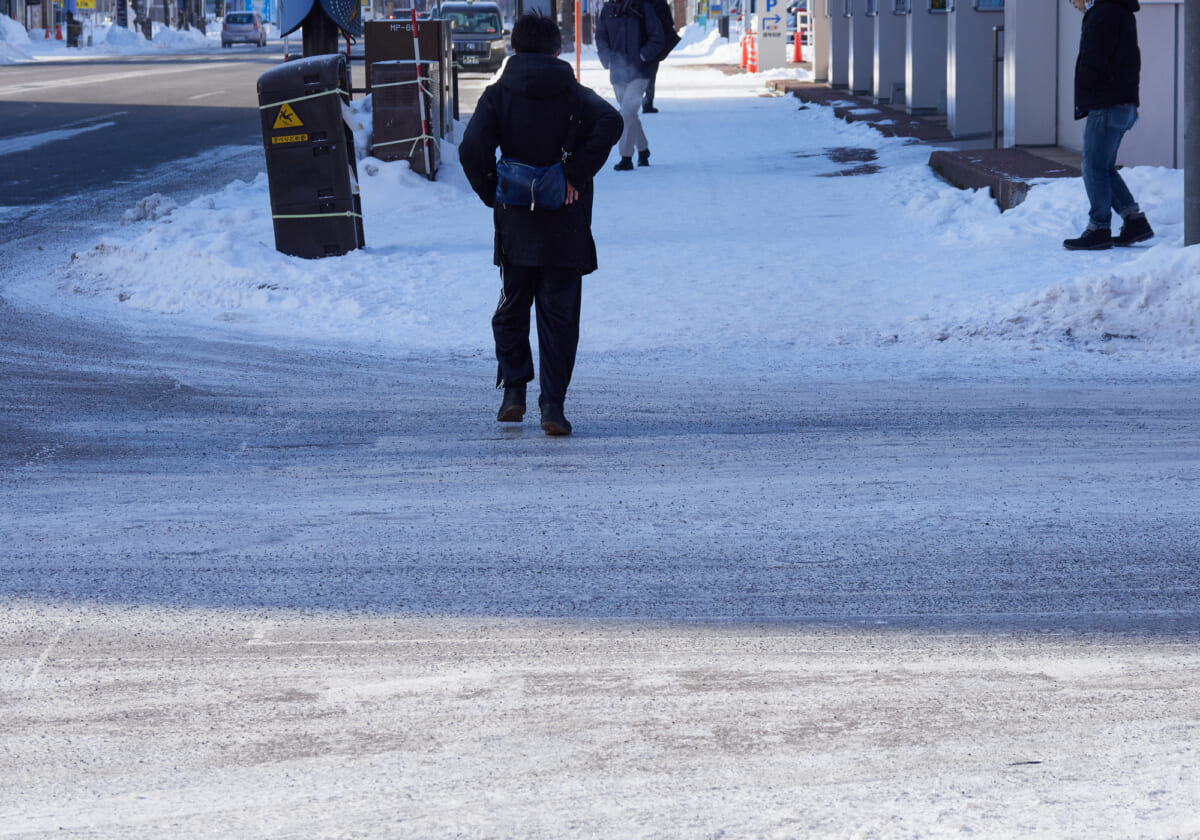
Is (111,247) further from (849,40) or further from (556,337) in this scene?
(849,40)

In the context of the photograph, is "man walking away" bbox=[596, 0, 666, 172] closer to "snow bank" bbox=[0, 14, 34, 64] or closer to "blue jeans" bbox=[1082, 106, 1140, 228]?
"blue jeans" bbox=[1082, 106, 1140, 228]

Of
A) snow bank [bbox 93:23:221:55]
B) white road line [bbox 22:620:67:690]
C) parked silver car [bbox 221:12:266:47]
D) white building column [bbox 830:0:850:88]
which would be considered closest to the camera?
white road line [bbox 22:620:67:690]

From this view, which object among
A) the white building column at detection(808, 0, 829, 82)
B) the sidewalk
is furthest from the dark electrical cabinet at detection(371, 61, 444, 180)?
the white building column at detection(808, 0, 829, 82)

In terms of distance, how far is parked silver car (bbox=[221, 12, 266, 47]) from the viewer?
73.6m

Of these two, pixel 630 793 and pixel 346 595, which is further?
pixel 346 595

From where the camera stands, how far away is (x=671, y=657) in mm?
3730

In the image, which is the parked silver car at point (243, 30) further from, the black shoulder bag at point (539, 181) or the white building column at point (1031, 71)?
the black shoulder bag at point (539, 181)

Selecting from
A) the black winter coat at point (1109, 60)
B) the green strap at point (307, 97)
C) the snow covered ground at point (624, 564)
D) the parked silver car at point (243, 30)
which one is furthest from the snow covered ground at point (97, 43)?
the snow covered ground at point (624, 564)

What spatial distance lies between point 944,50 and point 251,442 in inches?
635

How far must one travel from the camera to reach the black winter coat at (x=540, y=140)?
6023mm

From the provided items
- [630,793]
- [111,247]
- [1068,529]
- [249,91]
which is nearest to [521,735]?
[630,793]

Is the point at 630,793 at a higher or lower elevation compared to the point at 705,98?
lower

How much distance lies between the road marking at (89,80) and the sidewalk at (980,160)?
18.5 metres

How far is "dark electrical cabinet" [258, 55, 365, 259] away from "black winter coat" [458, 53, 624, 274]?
186 inches
